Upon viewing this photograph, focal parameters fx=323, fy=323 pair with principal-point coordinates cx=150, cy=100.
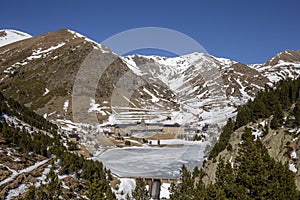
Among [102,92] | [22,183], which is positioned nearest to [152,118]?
[102,92]

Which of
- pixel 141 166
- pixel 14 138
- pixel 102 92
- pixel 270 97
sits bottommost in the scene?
pixel 141 166

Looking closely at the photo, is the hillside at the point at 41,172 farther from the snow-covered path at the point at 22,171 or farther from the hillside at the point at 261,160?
the hillside at the point at 261,160

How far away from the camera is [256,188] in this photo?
18953 mm

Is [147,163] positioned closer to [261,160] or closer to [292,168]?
[292,168]

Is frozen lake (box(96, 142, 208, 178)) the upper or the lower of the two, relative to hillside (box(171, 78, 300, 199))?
lower

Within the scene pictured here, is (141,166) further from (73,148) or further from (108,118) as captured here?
(108,118)

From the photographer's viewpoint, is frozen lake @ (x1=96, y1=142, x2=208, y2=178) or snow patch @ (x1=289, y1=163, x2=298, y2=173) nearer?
snow patch @ (x1=289, y1=163, x2=298, y2=173)

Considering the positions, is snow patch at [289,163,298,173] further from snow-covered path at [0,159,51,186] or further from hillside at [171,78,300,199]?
snow-covered path at [0,159,51,186]

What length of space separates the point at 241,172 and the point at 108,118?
447 ft

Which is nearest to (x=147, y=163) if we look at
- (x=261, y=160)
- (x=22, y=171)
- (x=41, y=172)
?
(x=41, y=172)

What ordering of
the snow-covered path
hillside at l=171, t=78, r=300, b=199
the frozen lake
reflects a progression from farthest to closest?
the frozen lake < the snow-covered path < hillside at l=171, t=78, r=300, b=199

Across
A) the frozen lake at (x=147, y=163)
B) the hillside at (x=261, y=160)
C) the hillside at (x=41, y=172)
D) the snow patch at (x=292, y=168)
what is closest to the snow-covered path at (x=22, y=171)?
the hillside at (x=41, y=172)

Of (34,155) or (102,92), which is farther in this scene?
(102,92)

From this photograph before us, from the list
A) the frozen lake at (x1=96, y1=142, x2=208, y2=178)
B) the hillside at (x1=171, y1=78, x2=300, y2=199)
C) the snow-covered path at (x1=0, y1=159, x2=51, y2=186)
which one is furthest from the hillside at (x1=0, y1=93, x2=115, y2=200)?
the hillside at (x1=171, y1=78, x2=300, y2=199)
